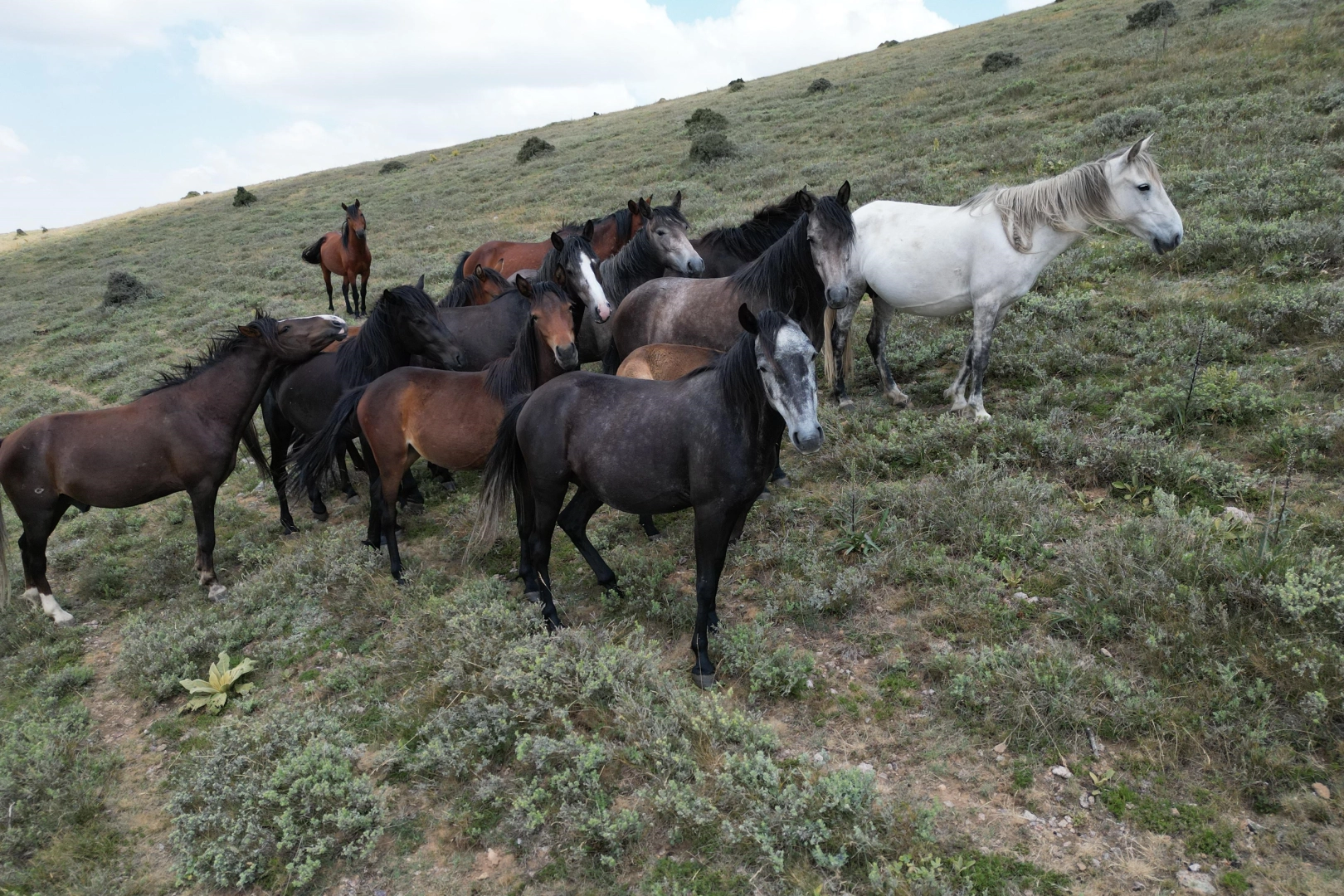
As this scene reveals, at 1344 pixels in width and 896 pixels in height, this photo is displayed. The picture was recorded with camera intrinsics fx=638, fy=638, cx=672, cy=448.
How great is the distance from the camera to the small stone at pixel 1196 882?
2.59 metres

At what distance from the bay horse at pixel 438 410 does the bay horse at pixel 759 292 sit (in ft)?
3.99

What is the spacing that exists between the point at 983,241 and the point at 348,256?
13491mm

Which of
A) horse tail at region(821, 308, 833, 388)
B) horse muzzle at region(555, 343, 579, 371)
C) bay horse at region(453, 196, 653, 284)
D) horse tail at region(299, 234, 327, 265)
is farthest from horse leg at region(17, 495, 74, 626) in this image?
horse tail at region(299, 234, 327, 265)

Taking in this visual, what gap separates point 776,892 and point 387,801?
6.95 feet

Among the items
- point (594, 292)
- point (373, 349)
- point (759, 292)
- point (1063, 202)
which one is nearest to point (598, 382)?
point (759, 292)

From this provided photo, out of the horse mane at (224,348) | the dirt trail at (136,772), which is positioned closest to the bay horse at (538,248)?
the horse mane at (224,348)

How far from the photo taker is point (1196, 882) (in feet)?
8.61

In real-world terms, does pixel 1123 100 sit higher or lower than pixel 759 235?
higher

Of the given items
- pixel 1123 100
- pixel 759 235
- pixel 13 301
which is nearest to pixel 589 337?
pixel 759 235

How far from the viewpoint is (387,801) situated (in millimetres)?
3459

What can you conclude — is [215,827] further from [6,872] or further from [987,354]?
[987,354]

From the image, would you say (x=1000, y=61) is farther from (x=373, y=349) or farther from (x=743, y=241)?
(x=373, y=349)

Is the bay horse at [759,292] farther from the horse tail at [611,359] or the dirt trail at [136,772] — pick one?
the dirt trail at [136,772]

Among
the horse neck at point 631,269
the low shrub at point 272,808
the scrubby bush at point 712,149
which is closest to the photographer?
the low shrub at point 272,808
